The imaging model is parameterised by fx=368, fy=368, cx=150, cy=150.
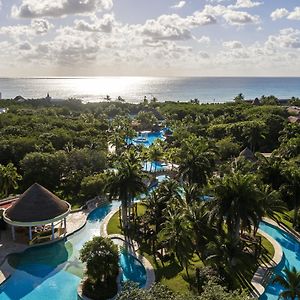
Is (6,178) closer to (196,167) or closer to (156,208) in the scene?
(156,208)

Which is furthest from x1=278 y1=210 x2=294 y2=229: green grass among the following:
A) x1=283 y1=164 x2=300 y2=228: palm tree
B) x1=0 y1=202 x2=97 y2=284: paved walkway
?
x1=0 y1=202 x2=97 y2=284: paved walkway

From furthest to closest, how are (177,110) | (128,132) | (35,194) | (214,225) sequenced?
(177,110) → (128,132) → (35,194) → (214,225)

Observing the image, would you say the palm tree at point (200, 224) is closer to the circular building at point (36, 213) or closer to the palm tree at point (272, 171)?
the circular building at point (36, 213)

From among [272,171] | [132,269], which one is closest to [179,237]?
[132,269]

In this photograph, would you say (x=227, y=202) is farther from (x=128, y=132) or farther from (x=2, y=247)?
(x=128, y=132)

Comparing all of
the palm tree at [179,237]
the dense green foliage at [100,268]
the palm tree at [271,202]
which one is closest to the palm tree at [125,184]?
the palm tree at [179,237]

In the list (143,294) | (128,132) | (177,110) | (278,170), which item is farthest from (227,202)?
(177,110)

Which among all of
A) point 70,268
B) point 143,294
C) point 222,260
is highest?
point 143,294
